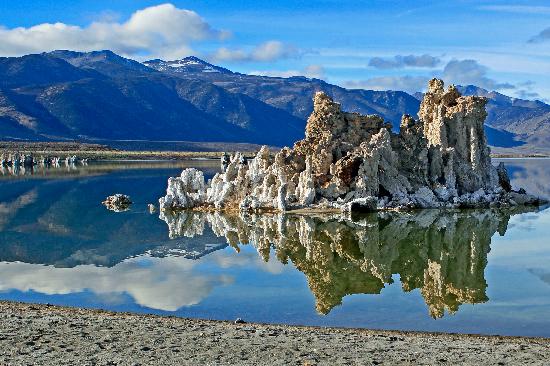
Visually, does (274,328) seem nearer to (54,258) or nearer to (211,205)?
(54,258)

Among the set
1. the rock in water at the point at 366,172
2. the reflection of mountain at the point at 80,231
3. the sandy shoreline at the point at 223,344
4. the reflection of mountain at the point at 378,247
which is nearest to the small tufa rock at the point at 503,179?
the rock in water at the point at 366,172

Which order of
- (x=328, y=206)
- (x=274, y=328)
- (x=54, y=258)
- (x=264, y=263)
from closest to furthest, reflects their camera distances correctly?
(x=274, y=328)
(x=264, y=263)
(x=54, y=258)
(x=328, y=206)

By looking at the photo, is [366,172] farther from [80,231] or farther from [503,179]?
[80,231]

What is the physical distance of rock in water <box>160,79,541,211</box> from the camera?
1519 inches

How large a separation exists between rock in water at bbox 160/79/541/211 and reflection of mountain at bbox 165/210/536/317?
2019 mm

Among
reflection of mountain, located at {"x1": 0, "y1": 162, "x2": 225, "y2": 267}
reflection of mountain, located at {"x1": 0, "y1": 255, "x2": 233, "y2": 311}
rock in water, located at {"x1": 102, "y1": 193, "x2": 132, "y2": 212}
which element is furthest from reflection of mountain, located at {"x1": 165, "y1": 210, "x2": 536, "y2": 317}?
rock in water, located at {"x1": 102, "y1": 193, "x2": 132, "y2": 212}

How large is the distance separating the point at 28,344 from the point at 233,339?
3.40m

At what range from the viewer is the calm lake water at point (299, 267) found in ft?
56.4

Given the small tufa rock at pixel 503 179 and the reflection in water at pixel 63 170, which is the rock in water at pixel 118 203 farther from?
the reflection in water at pixel 63 170

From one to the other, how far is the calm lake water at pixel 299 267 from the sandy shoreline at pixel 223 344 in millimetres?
1970

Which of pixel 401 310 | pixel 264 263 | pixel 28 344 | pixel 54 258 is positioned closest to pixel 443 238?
pixel 264 263

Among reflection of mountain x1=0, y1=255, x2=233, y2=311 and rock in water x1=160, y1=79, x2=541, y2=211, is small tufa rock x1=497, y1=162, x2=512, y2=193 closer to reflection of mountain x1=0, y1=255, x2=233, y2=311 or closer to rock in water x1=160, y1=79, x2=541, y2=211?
rock in water x1=160, y1=79, x2=541, y2=211

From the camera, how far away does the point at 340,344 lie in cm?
1285

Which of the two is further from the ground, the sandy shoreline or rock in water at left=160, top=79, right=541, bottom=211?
rock in water at left=160, top=79, right=541, bottom=211
